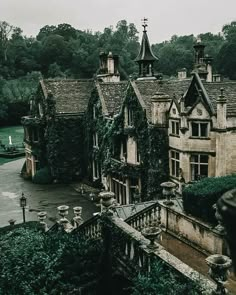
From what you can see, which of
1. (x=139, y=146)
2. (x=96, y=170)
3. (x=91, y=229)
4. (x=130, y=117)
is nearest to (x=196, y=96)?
(x=139, y=146)

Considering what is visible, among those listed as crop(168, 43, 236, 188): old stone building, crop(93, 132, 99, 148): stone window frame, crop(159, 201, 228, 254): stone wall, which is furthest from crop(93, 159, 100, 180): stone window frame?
crop(159, 201, 228, 254): stone wall

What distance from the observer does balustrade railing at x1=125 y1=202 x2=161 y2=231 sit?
16094 mm

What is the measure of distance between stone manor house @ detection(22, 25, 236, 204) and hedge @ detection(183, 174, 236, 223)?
24.9 ft

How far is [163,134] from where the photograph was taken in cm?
2741

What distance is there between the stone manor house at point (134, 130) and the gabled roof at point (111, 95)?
85 mm

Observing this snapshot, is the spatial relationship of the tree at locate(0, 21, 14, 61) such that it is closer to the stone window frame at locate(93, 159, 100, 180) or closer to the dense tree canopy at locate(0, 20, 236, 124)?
the dense tree canopy at locate(0, 20, 236, 124)

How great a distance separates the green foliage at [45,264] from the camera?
10875 millimetres

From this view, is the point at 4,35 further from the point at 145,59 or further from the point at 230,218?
the point at 230,218

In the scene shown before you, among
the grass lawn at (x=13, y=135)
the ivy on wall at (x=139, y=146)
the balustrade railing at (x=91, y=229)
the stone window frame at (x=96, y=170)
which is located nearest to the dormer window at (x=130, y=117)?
the ivy on wall at (x=139, y=146)

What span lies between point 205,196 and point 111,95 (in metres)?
22.8

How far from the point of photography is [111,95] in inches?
1468

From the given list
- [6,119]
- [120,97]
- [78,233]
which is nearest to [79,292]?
[78,233]

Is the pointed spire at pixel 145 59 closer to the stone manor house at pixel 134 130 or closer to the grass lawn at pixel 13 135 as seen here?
the stone manor house at pixel 134 130

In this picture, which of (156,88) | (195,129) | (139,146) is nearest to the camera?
(195,129)
